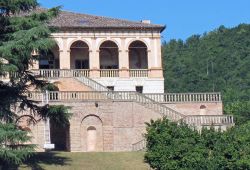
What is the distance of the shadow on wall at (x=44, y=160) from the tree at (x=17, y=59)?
224 cm

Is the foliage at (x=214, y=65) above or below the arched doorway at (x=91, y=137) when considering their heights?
above

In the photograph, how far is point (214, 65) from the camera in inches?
4247

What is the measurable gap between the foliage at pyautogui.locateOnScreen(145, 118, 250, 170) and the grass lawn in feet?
4.17

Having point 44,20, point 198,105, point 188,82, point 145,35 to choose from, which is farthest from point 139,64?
point 188,82

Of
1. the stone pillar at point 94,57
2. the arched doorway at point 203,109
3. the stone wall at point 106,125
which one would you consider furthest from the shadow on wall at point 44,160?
the stone pillar at point 94,57

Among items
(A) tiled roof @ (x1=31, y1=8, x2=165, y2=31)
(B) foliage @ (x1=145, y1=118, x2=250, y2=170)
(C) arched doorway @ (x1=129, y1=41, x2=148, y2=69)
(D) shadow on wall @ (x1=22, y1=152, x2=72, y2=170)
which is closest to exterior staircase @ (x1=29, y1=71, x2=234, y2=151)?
(B) foliage @ (x1=145, y1=118, x2=250, y2=170)

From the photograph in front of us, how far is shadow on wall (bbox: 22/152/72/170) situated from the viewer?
134ft

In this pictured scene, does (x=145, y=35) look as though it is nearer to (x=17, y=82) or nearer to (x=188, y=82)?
(x=17, y=82)

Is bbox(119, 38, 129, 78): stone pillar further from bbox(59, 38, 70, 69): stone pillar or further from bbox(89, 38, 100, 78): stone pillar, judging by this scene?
bbox(59, 38, 70, 69): stone pillar

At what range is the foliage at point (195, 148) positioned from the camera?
139ft

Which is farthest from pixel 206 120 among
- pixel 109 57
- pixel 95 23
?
pixel 109 57

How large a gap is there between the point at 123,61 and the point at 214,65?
157ft

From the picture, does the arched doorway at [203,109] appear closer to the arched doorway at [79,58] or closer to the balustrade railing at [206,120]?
the balustrade railing at [206,120]

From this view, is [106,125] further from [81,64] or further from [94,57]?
[81,64]
